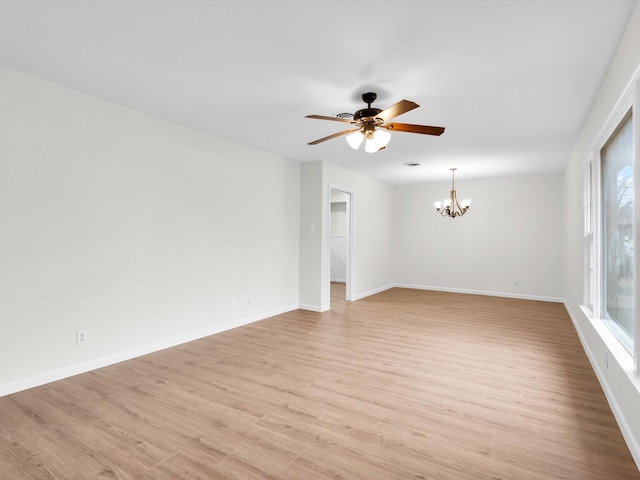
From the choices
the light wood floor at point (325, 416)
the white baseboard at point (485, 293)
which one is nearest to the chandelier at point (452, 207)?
the white baseboard at point (485, 293)

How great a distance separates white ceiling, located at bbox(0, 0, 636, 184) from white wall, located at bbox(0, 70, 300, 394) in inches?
13.1

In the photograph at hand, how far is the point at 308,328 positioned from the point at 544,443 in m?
2.94

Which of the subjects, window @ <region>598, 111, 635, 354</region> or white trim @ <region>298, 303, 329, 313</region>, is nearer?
window @ <region>598, 111, 635, 354</region>

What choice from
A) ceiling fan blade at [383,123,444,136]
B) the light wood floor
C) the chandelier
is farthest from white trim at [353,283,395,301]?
ceiling fan blade at [383,123,444,136]

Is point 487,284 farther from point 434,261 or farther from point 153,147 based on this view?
point 153,147

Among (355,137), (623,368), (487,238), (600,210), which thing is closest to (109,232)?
(355,137)

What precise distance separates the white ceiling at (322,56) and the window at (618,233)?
55cm

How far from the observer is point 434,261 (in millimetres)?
7859

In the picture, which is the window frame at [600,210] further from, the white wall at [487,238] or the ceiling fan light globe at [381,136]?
the white wall at [487,238]

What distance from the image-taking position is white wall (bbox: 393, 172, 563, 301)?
674cm

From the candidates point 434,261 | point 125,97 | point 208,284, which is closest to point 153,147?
point 125,97

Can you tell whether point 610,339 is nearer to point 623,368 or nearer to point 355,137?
point 623,368

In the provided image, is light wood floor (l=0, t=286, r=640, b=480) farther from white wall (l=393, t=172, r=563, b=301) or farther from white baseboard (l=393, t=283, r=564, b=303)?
white wall (l=393, t=172, r=563, b=301)

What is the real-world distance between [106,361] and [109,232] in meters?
1.18
